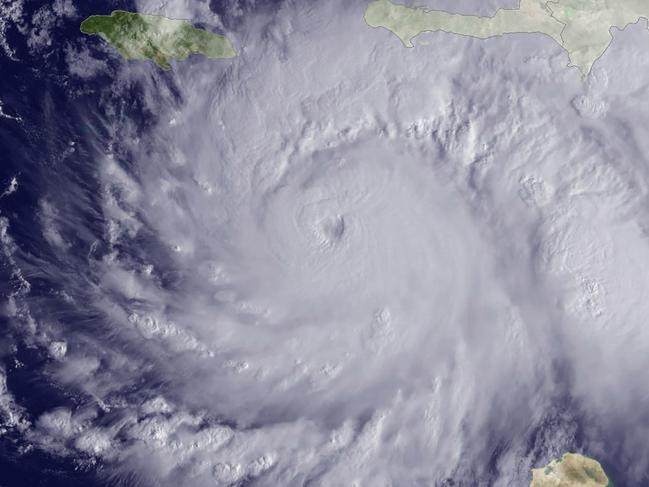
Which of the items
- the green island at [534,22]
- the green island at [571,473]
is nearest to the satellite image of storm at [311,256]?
the green island at [571,473]

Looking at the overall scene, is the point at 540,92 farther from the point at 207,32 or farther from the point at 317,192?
the point at 207,32

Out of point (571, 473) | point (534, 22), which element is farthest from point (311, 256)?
point (534, 22)

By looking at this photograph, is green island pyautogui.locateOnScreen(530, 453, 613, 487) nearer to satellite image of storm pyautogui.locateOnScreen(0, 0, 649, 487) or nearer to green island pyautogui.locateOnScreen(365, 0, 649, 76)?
satellite image of storm pyautogui.locateOnScreen(0, 0, 649, 487)

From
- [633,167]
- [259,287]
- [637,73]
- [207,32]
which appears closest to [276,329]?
[259,287]

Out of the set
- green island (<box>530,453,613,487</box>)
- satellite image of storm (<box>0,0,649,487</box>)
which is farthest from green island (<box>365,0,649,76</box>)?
green island (<box>530,453,613,487</box>)

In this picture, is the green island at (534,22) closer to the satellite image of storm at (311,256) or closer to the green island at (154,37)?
the satellite image of storm at (311,256)

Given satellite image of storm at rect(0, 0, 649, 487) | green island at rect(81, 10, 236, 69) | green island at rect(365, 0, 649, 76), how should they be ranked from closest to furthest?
satellite image of storm at rect(0, 0, 649, 487), green island at rect(81, 10, 236, 69), green island at rect(365, 0, 649, 76)
